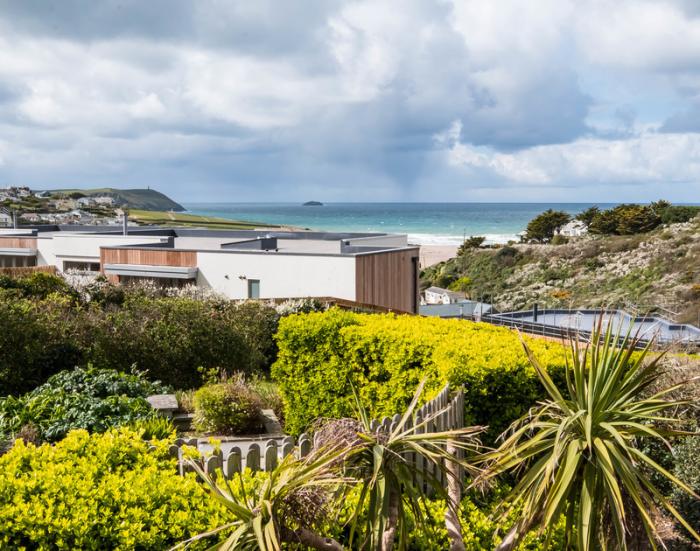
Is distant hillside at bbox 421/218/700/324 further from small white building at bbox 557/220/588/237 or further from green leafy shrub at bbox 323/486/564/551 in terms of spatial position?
green leafy shrub at bbox 323/486/564/551

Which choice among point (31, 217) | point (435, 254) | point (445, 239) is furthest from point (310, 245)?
point (445, 239)

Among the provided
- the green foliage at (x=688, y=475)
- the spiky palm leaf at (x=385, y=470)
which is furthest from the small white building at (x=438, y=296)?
the spiky palm leaf at (x=385, y=470)

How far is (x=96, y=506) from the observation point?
4.05 m

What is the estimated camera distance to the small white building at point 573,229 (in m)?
75.0

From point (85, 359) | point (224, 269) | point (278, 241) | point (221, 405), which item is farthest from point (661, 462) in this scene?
point (278, 241)

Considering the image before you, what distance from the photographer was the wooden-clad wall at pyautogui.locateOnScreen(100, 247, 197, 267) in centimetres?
2373

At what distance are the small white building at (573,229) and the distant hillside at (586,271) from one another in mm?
7533

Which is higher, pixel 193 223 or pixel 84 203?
pixel 84 203

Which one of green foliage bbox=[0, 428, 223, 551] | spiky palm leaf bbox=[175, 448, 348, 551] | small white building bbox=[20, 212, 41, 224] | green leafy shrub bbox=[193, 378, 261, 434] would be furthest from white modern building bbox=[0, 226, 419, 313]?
small white building bbox=[20, 212, 41, 224]

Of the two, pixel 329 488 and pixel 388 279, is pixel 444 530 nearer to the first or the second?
pixel 329 488

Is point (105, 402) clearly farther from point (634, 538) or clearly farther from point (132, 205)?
point (132, 205)

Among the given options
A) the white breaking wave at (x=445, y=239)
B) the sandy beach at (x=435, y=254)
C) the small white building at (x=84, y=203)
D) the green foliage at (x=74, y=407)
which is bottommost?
the sandy beach at (x=435, y=254)

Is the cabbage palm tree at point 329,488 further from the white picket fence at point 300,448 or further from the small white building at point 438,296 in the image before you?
the small white building at point 438,296

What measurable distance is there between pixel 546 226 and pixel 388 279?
58667 millimetres
